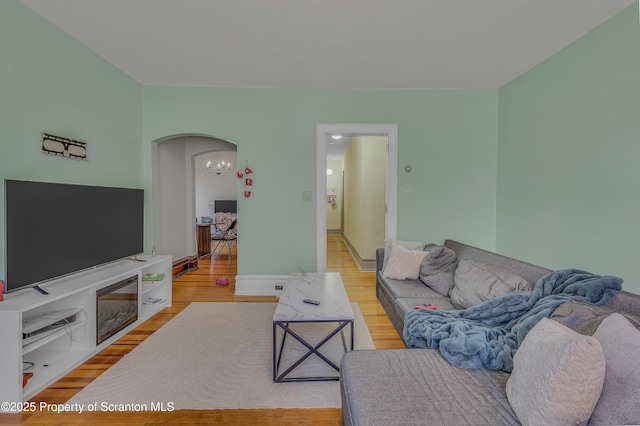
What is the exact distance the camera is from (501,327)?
1760 mm

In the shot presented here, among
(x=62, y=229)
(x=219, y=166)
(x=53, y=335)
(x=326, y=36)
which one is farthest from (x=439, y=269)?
(x=219, y=166)

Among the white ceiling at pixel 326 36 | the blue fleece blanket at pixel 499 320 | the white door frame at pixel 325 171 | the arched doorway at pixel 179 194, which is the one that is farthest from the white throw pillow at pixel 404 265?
the arched doorway at pixel 179 194

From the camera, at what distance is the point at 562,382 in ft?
3.18

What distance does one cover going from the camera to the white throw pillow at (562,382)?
0.95 metres

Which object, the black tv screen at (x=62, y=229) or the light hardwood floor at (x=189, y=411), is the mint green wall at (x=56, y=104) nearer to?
the black tv screen at (x=62, y=229)

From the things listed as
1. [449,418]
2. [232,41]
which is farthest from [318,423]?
[232,41]

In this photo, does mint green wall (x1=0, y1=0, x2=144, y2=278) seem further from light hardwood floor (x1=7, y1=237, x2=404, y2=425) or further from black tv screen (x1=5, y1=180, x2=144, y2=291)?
light hardwood floor (x1=7, y1=237, x2=404, y2=425)

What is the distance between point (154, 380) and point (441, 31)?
3.71 meters

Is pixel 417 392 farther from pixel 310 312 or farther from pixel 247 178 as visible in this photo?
pixel 247 178

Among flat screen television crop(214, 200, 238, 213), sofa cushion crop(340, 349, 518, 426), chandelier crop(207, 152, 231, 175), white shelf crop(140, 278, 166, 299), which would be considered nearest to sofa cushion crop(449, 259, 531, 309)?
sofa cushion crop(340, 349, 518, 426)

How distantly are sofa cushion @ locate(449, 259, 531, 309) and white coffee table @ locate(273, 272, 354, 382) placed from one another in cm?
99

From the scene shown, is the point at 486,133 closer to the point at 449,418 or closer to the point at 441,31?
the point at 441,31

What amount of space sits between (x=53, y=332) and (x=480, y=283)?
326 centimetres

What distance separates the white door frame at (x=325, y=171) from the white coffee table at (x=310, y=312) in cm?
109
